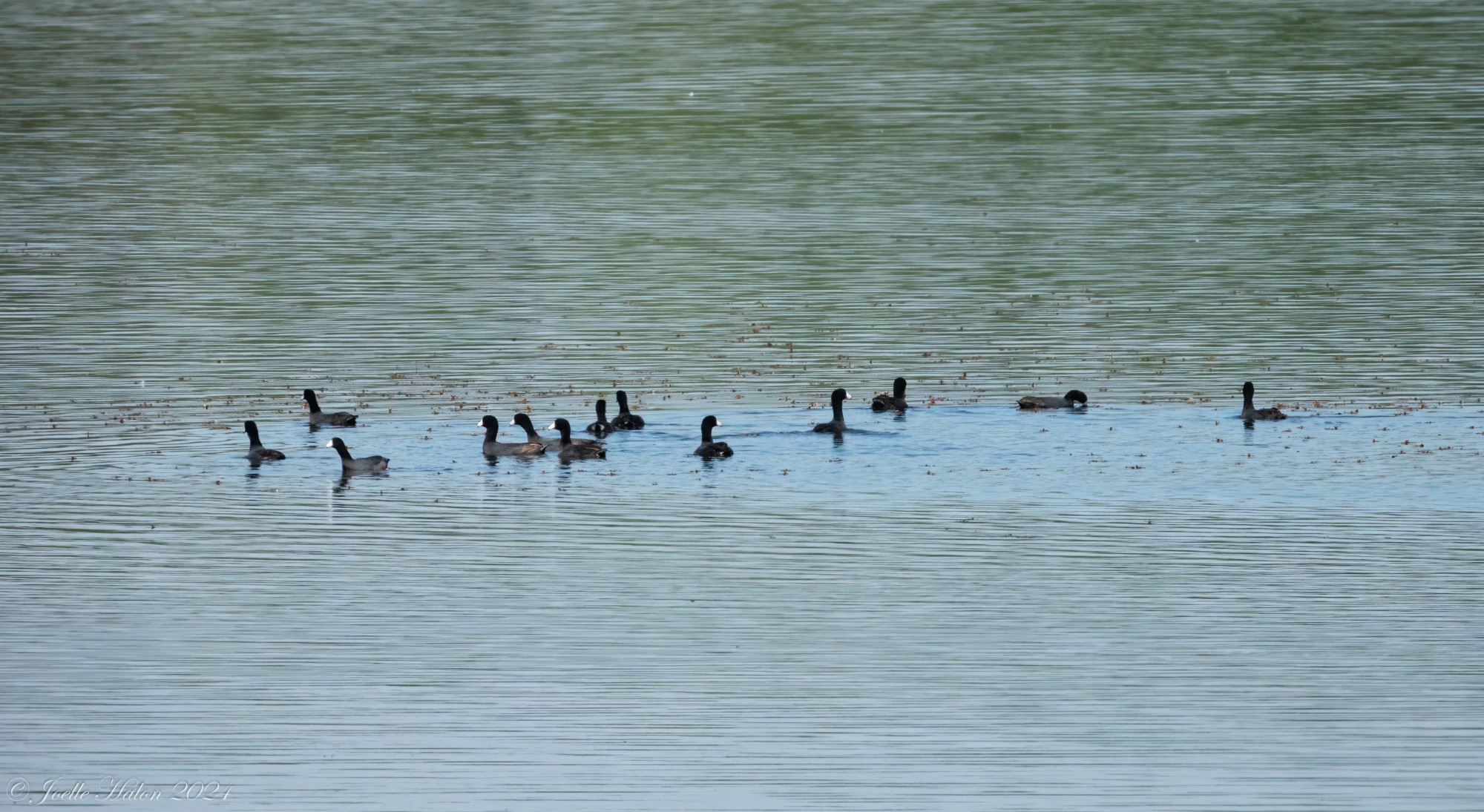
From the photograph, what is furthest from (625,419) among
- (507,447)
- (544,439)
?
(507,447)

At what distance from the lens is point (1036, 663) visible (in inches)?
785

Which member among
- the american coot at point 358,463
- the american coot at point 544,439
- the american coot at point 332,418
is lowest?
the american coot at point 358,463

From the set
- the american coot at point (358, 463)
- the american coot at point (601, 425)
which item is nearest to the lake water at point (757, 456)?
the american coot at point (358, 463)

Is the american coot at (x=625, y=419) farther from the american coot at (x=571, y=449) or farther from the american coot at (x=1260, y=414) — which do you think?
the american coot at (x=1260, y=414)

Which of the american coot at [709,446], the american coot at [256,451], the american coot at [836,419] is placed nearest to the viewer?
the american coot at [709,446]

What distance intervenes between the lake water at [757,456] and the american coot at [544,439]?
263 millimetres

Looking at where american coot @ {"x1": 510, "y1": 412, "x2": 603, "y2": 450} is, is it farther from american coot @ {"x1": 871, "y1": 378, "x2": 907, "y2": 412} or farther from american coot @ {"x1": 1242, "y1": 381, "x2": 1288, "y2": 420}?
american coot @ {"x1": 1242, "y1": 381, "x2": 1288, "y2": 420}

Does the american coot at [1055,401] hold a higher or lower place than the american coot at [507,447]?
higher

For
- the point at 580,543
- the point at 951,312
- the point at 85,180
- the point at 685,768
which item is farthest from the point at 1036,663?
the point at 85,180

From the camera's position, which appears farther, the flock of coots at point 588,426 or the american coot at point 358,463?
the flock of coots at point 588,426

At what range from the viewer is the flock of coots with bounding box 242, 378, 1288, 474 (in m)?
28.5

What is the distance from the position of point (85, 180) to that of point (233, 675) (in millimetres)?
37732

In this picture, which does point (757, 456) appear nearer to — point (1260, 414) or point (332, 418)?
point (332, 418)

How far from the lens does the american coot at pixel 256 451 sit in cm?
2881
